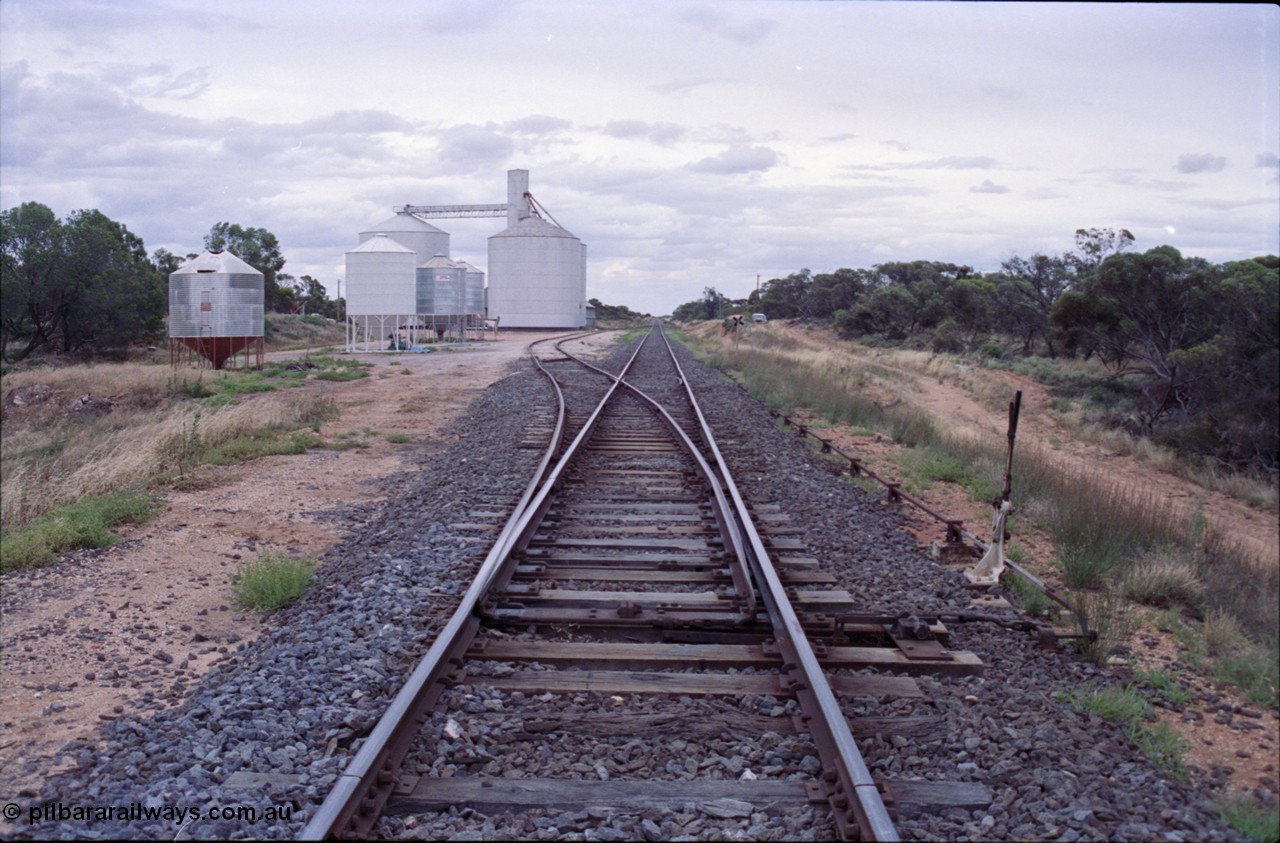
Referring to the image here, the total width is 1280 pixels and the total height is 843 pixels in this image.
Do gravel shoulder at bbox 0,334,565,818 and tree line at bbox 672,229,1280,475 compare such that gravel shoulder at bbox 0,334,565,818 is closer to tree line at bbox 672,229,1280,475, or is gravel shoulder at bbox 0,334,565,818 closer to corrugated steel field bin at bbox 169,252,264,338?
tree line at bbox 672,229,1280,475

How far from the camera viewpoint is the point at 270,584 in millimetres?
6863

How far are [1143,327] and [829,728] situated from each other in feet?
56.4

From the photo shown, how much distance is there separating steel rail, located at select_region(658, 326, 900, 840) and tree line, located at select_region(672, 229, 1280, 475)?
226cm

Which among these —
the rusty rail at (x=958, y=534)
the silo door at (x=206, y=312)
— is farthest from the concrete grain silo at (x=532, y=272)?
the rusty rail at (x=958, y=534)

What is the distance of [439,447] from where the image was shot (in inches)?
577

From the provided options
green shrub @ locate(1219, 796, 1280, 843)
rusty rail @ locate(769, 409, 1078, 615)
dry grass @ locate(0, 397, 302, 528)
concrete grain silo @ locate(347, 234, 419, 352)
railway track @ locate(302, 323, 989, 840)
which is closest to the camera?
green shrub @ locate(1219, 796, 1280, 843)

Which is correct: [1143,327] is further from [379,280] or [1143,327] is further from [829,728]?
[379,280]

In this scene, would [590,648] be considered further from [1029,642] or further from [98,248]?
[98,248]

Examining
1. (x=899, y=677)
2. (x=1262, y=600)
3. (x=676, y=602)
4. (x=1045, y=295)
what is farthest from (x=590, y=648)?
(x=1045, y=295)

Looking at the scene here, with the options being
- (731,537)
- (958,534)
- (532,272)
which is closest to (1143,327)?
(958,534)

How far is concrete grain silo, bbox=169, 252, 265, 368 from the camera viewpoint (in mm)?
30594

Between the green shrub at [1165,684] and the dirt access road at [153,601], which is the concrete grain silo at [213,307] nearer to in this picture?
the dirt access road at [153,601]

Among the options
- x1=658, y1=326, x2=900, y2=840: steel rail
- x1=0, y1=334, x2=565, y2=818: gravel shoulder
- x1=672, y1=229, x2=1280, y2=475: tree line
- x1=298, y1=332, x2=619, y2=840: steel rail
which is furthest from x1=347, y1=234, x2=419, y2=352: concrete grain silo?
x1=658, y1=326, x2=900, y2=840: steel rail

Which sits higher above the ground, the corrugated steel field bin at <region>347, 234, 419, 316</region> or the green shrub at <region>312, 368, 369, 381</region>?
the corrugated steel field bin at <region>347, 234, 419, 316</region>
